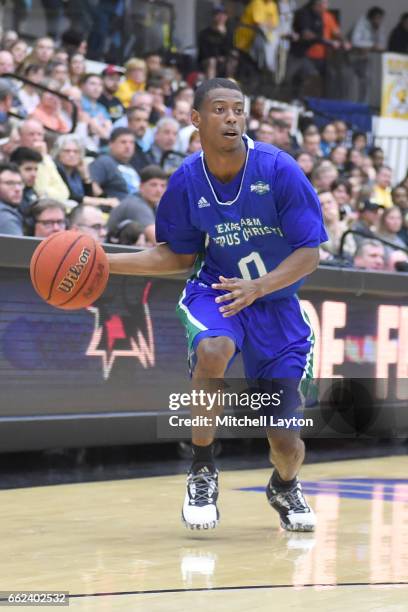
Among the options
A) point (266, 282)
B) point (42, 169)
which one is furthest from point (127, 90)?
point (266, 282)

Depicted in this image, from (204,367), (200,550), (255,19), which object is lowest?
(200,550)

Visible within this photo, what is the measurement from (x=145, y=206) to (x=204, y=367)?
5.11 meters

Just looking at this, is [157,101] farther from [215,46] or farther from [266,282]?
[266,282]

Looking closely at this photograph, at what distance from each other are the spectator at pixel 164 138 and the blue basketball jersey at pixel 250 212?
24.5 ft

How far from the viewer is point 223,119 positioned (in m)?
5.79

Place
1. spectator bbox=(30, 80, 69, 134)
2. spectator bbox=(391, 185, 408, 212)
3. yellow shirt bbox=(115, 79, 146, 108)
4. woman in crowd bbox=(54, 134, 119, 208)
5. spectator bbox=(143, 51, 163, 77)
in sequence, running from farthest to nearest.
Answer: spectator bbox=(143, 51, 163, 77) < spectator bbox=(391, 185, 408, 212) < yellow shirt bbox=(115, 79, 146, 108) < spectator bbox=(30, 80, 69, 134) < woman in crowd bbox=(54, 134, 119, 208)

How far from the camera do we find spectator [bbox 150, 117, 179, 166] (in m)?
13.5

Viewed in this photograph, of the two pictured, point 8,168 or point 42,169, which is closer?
point 8,168

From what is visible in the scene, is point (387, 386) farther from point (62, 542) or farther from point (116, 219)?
point (62, 542)

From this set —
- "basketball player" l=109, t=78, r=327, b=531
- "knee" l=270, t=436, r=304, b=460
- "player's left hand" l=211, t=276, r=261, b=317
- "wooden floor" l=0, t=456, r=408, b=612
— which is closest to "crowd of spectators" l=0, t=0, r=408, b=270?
"wooden floor" l=0, t=456, r=408, b=612

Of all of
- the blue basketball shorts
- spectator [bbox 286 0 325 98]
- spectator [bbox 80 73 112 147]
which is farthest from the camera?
spectator [bbox 286 0 325 98]

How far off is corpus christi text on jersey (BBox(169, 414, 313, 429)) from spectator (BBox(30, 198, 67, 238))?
64.2 inches

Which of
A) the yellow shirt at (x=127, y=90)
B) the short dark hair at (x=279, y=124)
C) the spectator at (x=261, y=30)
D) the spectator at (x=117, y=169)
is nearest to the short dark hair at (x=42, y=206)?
the spectator at (x=117, y=169)

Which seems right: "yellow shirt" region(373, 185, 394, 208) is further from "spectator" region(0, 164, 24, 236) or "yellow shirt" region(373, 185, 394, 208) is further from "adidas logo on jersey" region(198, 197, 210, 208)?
"adidas logo on jersey" region(198, 197, 210, 208)
